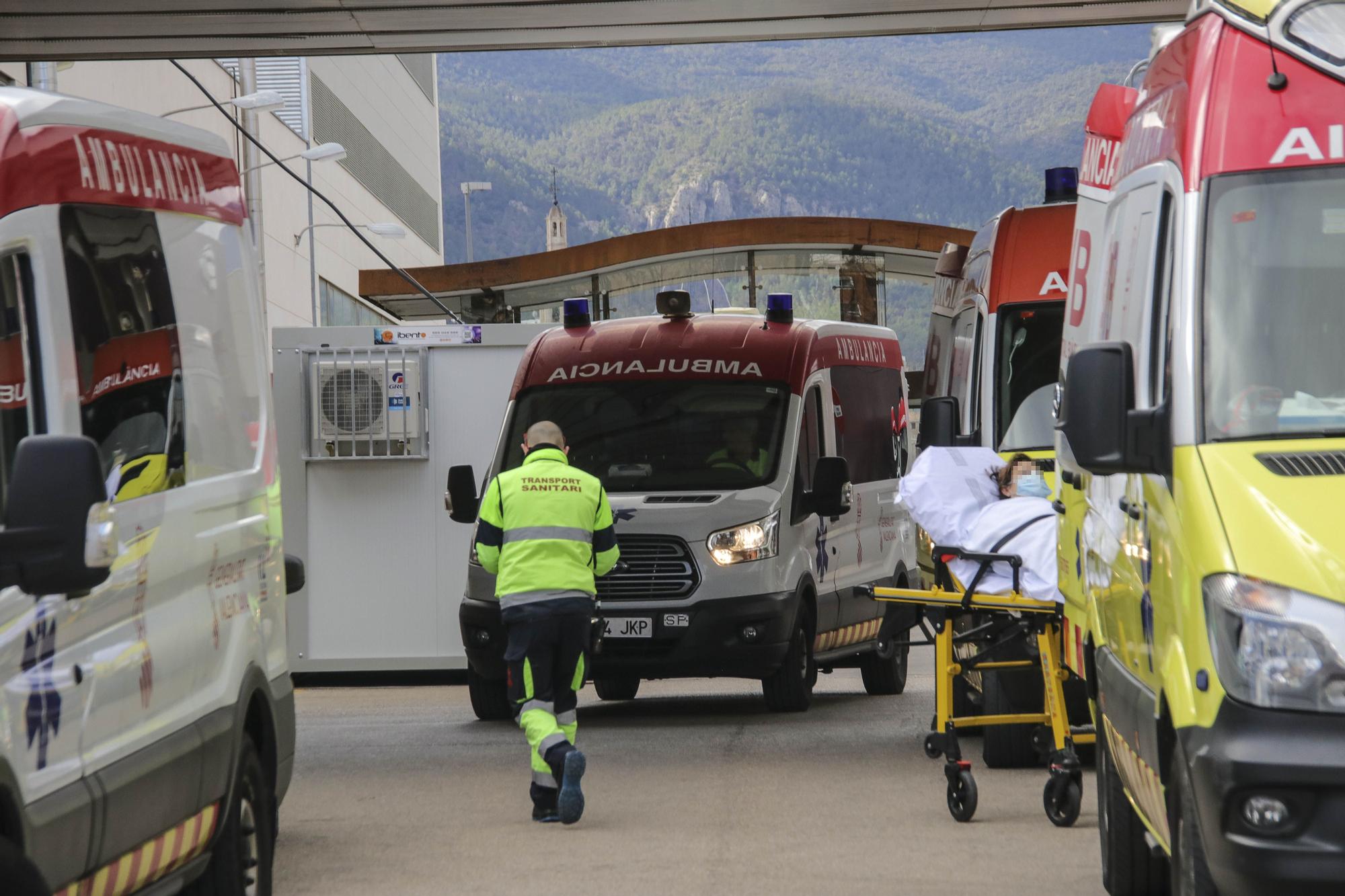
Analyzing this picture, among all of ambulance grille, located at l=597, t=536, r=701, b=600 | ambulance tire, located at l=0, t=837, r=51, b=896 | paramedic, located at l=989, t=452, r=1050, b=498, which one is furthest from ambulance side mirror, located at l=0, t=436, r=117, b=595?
ambulance grille, located at l=597, t=536, r=701, b=600

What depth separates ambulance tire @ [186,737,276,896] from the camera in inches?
259

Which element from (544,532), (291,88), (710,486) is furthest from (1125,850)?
(291,88)

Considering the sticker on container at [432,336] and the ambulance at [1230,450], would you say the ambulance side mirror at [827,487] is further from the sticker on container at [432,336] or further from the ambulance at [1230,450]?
the ambulance at [1230,450]

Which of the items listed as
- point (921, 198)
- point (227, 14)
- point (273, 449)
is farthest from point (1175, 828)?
point (921, 198)

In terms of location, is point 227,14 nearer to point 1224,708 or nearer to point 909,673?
point 909,673

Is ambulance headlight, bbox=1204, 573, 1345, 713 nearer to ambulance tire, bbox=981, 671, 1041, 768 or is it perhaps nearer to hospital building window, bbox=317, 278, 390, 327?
ambulance tire, bbox=981, 671, 1041, 768

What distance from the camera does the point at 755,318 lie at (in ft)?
48.2

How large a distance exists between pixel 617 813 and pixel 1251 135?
5.10 meters

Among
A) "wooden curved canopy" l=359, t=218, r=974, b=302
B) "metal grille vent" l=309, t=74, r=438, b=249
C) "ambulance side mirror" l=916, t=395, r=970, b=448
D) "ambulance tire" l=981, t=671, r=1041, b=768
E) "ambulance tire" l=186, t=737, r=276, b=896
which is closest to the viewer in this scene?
"ambulance tire" l=186, t=737, r=276, b=896

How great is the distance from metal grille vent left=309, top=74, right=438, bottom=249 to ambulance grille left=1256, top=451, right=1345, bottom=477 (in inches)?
1731

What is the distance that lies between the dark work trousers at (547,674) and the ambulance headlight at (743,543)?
3472mm

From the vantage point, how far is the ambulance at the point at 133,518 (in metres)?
4.65

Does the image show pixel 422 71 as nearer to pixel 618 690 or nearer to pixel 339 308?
pixel 339 308

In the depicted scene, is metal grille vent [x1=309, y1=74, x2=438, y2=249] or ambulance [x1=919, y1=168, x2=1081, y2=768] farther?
metal grille vent [x1=309, y1=74, x2=438, y2=249]
